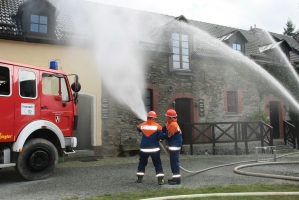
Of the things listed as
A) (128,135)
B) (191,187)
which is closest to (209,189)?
(191,187)

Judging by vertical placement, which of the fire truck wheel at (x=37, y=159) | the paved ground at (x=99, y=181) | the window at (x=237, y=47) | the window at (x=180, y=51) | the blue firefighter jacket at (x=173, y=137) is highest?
the window at (x=237, y=47)

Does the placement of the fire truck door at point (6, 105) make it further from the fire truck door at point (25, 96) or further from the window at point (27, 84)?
the window at point (27, 84)

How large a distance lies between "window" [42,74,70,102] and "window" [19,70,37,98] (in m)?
0.28

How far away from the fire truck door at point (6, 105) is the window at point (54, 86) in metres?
0.86

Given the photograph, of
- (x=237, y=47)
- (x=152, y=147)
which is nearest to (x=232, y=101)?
(x=237, y=47)

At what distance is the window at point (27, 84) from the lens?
6.67 meters

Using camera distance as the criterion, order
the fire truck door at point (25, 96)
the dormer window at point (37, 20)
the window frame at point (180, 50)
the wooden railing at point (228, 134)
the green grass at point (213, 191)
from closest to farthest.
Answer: the green grass at point (213, 191) < the fire truck door at point (25, 96) < the dormer window at point (37, 20) < the wooden railing at point (228, 134) < the window frame at point (180, 50)

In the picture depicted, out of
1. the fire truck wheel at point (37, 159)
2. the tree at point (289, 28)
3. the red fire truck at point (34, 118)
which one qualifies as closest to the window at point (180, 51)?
Answer: the red fire truck at point (34, 118)

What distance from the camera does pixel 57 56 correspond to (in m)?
11.2

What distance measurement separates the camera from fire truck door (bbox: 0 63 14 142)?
621cm

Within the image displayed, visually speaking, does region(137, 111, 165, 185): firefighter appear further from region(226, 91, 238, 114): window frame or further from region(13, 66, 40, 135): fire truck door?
region(226, 91, 238, 114): window frame

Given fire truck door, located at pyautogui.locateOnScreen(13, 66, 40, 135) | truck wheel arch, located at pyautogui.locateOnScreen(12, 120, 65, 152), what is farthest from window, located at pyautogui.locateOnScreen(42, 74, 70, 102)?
truck wheel arch, located at pyautogui.locateOnScreen(12, 120, 65, 152)

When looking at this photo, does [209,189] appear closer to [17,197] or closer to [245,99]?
[17,197]

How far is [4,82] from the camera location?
6.41 meters
